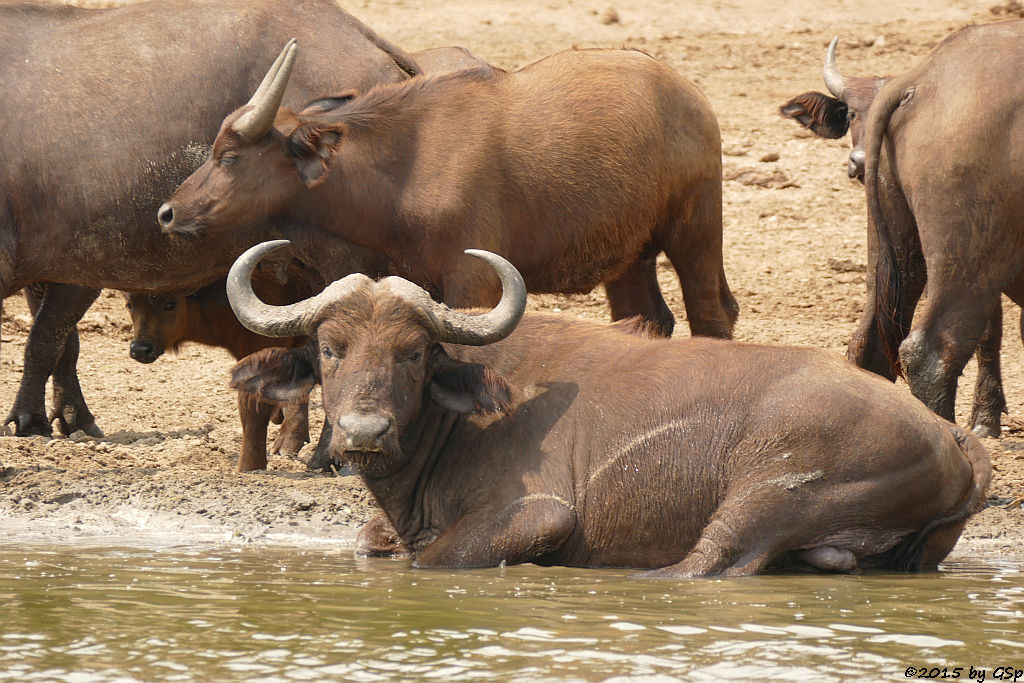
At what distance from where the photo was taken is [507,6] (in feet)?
77.3

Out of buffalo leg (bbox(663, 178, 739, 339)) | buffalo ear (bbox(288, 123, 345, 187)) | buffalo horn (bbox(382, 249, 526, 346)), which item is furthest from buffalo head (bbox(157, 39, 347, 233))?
buffalo leg (bbox(663, 178, 739, 339))

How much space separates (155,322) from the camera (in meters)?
12.1

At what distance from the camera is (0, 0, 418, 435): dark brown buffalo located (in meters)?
9.95

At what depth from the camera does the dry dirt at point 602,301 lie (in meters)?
9.41

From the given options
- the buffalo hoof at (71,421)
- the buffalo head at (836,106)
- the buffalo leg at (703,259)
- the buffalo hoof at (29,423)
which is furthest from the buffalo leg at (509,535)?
the buffalo head at (836,106)

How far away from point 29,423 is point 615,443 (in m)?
5.51

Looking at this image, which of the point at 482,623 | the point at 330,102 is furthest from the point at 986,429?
the point at 482,623

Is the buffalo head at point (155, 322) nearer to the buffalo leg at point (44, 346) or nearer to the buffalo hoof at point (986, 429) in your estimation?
the buffalo leg at point (44, 346)

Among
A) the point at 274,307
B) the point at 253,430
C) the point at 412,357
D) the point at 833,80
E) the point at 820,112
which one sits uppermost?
the point at 833,80

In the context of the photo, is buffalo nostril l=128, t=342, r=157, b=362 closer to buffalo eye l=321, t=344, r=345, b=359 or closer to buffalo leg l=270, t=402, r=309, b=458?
buffalo leg l=270, t=402, r=309, b=458

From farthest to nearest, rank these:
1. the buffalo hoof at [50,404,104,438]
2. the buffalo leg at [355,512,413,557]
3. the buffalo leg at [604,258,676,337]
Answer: the buffalo hoof at [50,404,104,438]
the buffalo leg at [604,258,676,337]
the buffalo leg at [355,512,413,557]

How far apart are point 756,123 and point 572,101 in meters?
8.77

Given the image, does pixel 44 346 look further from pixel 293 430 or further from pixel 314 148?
pixel 314 148

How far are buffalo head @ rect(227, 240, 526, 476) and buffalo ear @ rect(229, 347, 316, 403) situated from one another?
4.6 inches
